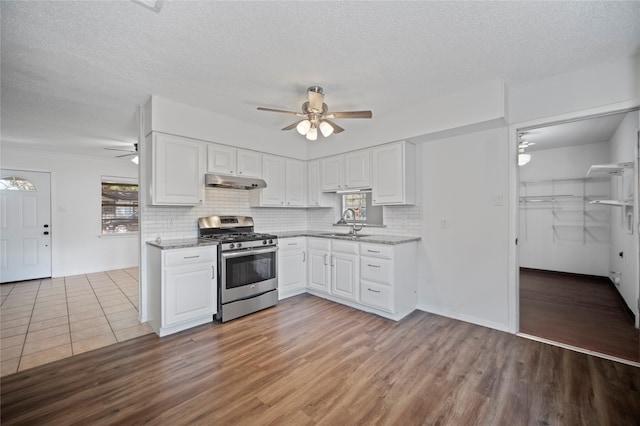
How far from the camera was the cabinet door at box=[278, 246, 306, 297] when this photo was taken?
3.99m

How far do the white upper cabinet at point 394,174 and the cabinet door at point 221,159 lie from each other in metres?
1.97

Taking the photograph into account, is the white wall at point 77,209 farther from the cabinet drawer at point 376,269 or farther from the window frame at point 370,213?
the cabinet drawer at point 376,269

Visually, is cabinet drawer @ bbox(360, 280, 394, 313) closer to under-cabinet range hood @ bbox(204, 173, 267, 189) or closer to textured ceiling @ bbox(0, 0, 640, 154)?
under-cabinet range hood @ bbox(204, 173, 267, 189)

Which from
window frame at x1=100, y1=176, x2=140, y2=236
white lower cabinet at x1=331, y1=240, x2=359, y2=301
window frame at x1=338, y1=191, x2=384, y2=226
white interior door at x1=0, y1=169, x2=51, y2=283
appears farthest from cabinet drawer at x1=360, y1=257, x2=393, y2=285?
white interior door at x1=0, y1=169, x2=51, y2=283

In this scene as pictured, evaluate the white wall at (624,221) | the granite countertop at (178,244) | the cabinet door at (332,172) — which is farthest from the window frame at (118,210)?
the white wall at (624,221)

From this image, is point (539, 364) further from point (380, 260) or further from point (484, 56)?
point (484, 56)

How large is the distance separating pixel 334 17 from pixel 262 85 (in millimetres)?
1190

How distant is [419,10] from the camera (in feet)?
5.95

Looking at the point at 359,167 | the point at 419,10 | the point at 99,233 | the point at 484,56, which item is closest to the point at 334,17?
the point at 419,10

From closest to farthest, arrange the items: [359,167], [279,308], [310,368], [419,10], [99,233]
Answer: [419,10]
[310,368]
[279,308]
[359,167]
[99,233]

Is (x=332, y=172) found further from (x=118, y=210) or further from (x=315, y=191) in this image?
(x=118, y=210)

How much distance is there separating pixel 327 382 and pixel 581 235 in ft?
18.7

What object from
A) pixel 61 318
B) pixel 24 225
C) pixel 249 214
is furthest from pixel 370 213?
pixel 24 225

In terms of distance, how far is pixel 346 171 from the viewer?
4293mm
